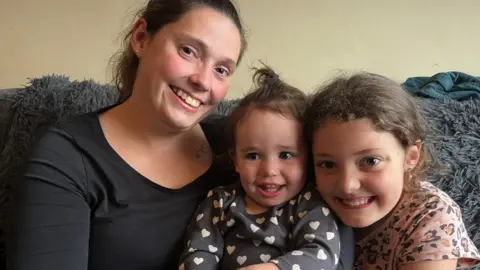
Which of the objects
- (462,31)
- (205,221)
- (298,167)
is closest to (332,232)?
(298,167)

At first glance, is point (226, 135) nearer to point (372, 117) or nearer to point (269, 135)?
point (269, 135)

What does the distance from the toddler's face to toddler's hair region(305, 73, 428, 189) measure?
1.9 inches

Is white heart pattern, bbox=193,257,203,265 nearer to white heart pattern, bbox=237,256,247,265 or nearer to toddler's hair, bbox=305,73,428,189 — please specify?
white heart pattern, bbox=237,256,247,265

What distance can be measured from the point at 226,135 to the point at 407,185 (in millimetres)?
424

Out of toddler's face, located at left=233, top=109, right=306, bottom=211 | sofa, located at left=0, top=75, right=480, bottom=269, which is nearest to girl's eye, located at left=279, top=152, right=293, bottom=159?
toddler's face, located at left=233, top=109, right=306, bottom=211

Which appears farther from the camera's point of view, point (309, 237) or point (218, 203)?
point (218, 203)

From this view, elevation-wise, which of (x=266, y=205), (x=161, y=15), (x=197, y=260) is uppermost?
(x=161, y=15)

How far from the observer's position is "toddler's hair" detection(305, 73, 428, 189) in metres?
1.09

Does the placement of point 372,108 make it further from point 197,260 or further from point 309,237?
point 197,260

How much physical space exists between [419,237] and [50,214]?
75cm

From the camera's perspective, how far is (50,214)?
1.06 meters

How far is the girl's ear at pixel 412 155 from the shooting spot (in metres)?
1.15

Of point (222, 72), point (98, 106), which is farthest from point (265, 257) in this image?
→ point (98, 106)

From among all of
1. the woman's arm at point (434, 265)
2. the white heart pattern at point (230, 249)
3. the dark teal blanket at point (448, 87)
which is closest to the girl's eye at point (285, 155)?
the white heart pattern at point (230, 249)
